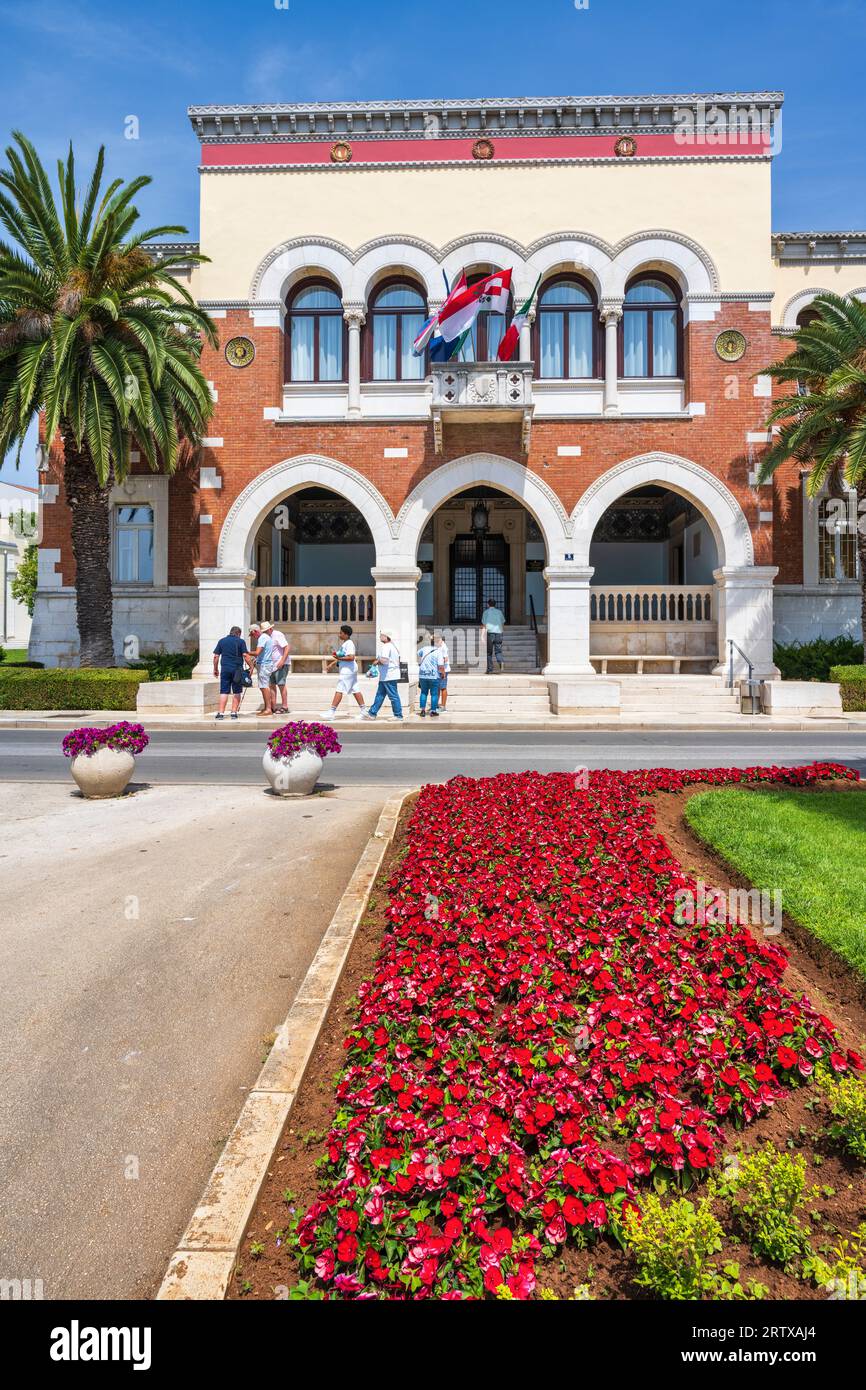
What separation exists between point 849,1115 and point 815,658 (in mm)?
21518

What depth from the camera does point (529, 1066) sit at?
3.13 meters

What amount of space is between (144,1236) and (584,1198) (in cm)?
143

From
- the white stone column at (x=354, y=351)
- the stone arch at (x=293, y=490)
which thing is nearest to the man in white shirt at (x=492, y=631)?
the stone arch at (x=293, y=490)

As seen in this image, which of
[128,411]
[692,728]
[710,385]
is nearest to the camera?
[692,728]

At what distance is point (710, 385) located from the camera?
22.0 metres

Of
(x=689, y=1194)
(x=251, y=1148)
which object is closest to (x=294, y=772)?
(x=251, y=1148)

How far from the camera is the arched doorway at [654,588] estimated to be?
22.8 metres

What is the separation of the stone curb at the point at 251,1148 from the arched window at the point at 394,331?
2104 centimetres

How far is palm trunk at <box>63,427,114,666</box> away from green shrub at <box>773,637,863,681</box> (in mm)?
18144

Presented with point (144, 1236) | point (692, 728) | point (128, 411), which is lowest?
point (144, 1236)

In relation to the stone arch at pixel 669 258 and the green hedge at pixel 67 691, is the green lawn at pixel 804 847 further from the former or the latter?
the stone arch at pixel 669 258

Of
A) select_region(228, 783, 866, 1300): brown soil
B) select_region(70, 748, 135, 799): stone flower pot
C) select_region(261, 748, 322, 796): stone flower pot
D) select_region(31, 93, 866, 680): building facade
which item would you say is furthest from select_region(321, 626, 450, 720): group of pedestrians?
select_region(228, 783, 866, 1300): brown soil

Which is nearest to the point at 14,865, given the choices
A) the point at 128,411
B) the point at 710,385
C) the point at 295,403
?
the point at 128,411
